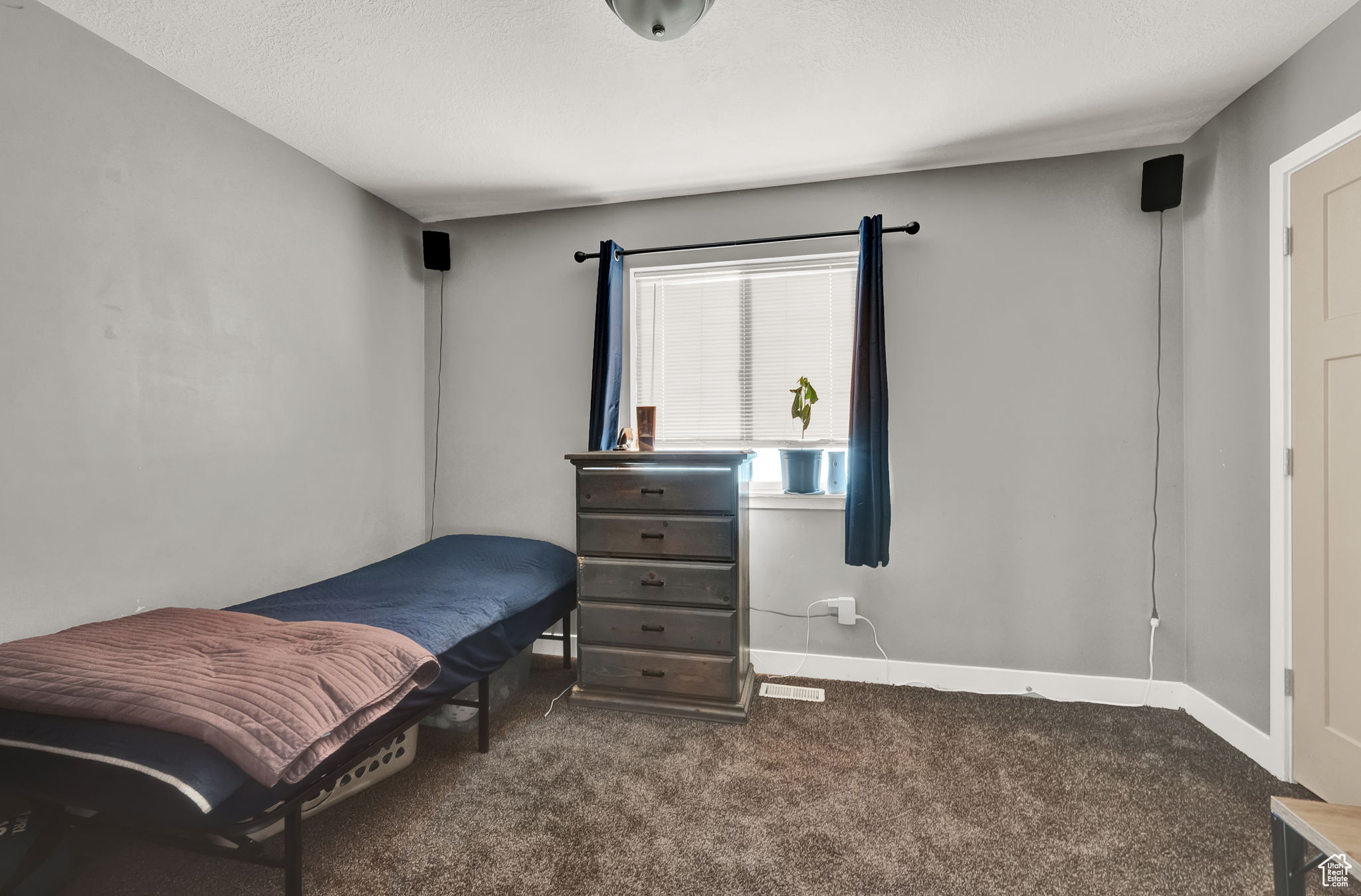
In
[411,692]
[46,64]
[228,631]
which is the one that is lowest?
[411,692]

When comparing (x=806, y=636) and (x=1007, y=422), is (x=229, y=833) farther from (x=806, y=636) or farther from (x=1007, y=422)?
(x=1007, y=422)

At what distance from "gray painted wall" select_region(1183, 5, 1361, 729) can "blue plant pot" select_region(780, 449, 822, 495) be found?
1.48 meters

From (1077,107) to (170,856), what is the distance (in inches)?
146

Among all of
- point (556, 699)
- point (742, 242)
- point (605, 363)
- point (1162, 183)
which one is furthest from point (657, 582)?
point (1162, 183)

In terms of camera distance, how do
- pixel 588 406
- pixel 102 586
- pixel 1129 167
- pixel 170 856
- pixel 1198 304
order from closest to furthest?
pixel 170 856 < pixel 102 586 < pixel 1198 304 < pixel 1129 167 < pixel 588 406

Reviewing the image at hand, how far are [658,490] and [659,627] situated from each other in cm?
55

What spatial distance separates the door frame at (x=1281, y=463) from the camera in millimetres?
1922

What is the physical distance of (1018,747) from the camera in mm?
2158

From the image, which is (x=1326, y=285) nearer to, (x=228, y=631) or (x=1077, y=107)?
(x=1077, y=107)

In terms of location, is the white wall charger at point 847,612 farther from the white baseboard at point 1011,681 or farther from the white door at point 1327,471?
the white door at point 1327,471

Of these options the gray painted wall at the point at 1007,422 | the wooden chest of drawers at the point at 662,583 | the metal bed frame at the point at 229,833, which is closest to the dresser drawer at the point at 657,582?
the wooden chest of drawers at the point at 662,583

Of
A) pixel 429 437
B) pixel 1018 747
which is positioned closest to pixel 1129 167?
pixel 1018 747

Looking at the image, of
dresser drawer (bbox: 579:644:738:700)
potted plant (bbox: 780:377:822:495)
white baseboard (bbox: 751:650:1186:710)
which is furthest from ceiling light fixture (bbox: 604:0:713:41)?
white baseboard (bbox: 751:650:1186:710)

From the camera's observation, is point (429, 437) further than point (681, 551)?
Yes
